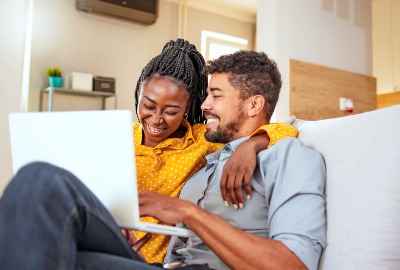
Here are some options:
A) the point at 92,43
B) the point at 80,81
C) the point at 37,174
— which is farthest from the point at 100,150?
the point at 92,43

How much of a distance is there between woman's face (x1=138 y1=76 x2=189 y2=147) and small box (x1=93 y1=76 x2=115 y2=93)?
9.69 feet

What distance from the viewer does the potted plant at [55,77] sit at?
4.21 m

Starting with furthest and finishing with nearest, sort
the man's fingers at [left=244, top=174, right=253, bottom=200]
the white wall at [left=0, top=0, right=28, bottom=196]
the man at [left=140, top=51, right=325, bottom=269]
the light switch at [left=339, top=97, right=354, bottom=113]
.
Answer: the light switch at [left=339, top=97, right=354, bottom=113]
the white wall at [left=0, top=0, right=28, bottom=196]
the man's fingers at [left=244, top=174, right=253, bottom=200]
the man at [left=140, top=51, right=325, bottom=269]

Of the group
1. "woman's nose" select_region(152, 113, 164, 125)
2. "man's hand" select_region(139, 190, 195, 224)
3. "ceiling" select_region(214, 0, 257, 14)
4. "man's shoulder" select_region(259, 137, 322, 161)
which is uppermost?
"ceiling" select_region(214, 0, 257, 14)

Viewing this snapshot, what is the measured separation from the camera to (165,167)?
58.5 inches

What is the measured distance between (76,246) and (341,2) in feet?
11.0

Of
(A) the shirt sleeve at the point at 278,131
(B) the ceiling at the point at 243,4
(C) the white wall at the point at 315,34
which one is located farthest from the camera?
(B) the ceiling at the point at 243,4

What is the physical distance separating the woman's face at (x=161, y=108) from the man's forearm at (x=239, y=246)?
566mm

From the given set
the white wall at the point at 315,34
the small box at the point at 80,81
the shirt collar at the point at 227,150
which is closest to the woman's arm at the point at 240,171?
the shirt collar at the point at 227,150

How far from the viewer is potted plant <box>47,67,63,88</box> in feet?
13.8

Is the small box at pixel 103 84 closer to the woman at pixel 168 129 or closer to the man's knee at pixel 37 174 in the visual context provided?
the woman at pixel 168 129

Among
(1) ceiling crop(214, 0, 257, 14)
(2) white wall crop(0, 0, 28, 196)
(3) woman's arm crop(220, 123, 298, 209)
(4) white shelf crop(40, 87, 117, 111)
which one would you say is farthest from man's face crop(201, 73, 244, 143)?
(1) ceiling crop(214, 0, 257, 14)

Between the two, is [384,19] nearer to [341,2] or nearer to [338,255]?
[341,2]

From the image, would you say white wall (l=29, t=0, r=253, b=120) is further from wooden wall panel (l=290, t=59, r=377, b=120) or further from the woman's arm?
the woman's arm
